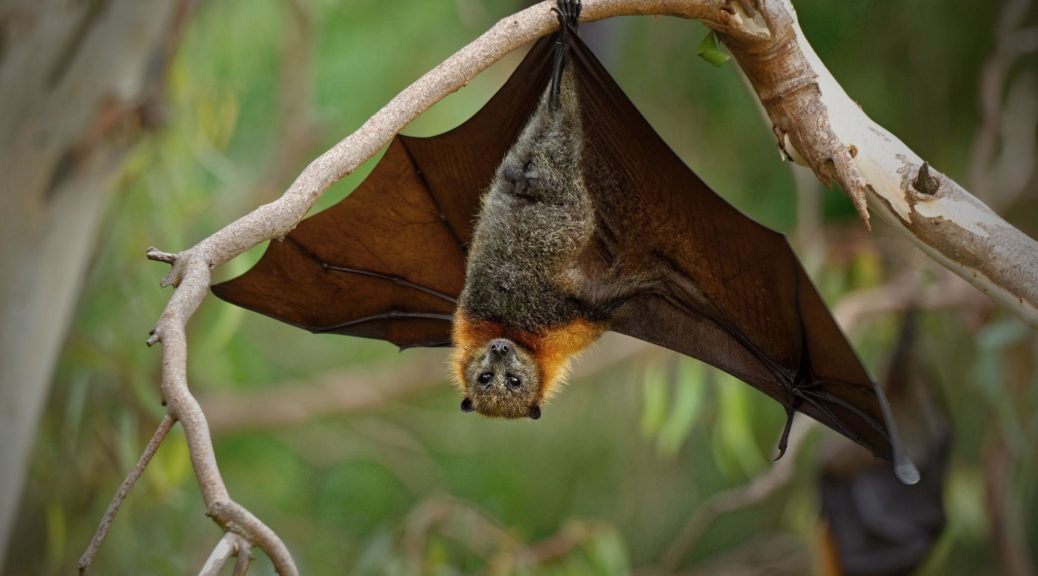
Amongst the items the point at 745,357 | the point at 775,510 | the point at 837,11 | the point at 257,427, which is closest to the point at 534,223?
the point at 745,357

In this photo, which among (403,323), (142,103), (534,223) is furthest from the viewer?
(142,103)

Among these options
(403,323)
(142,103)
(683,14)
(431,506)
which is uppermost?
(142,103)

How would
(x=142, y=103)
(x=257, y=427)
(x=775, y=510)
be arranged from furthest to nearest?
(x=775, y=510), (x=257, y=427), (x=142, y=103)

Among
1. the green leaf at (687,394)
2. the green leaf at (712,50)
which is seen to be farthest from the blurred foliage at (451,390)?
the green leaf at (712,50)

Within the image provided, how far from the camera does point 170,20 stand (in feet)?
12.1

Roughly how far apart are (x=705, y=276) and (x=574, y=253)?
0.29 metres

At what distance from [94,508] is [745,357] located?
133 inches

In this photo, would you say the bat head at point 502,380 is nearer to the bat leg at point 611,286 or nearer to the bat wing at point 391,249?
the bat leg at point 611,286

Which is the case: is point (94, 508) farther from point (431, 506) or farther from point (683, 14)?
point (683, 14)

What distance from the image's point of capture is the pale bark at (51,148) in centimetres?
337

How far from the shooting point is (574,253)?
92.4 inches

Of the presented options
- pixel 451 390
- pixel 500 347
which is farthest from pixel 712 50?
pixel 451 390

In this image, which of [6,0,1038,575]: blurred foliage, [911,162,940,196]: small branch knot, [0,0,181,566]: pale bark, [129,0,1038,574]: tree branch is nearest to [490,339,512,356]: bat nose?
[129,0,1038,574]: tree branch

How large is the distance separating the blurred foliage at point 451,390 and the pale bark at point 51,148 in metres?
0.49
